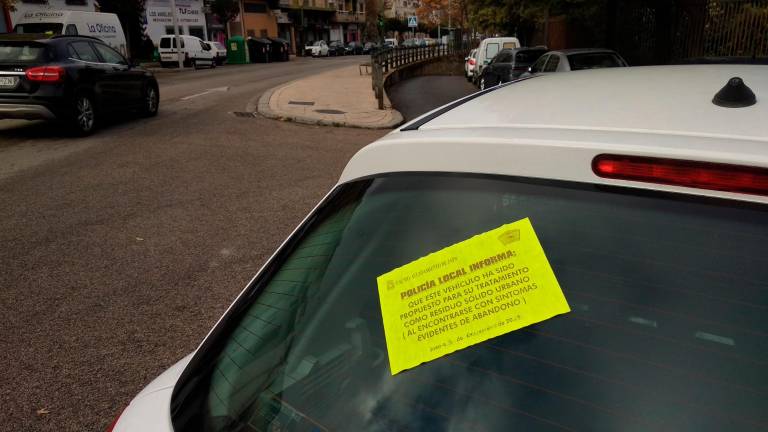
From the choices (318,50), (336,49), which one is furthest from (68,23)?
(336,49)

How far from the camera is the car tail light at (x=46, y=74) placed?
9461 millimetres

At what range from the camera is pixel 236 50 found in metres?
44.2

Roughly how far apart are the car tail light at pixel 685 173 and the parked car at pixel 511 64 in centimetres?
1600

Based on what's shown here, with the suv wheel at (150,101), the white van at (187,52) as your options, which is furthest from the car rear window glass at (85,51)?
the white van at (187,52)

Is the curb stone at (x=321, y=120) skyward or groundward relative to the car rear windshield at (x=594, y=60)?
groundward

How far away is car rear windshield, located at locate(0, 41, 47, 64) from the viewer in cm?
964

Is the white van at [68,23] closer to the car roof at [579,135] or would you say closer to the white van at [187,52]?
the white van at [187,52]

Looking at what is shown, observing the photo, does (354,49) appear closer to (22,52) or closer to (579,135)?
(22,52)

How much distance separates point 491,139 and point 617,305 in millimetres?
416

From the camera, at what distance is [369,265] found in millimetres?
1349

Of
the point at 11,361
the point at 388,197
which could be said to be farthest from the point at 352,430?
the point at 11,361

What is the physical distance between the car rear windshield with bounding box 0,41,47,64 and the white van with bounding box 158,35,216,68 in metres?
27.2

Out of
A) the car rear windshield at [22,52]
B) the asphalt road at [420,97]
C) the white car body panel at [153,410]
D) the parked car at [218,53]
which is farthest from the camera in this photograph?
the parked car at [218,53]

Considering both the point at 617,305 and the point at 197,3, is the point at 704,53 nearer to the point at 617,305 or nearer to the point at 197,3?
the point at 617,305
